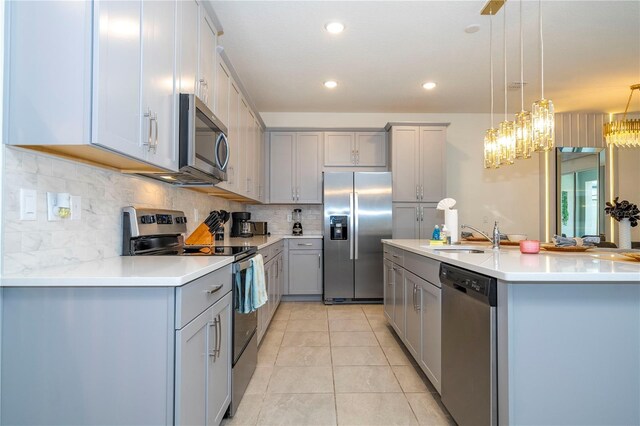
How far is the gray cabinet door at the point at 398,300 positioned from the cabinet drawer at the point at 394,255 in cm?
6

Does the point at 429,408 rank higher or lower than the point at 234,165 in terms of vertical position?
lower

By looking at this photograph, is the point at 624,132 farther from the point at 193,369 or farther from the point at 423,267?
the point at 193,369

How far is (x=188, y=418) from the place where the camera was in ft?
4.11

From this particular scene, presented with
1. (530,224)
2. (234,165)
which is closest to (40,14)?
(234,165)

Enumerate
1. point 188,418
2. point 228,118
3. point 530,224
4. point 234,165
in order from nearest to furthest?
1. point 188,418
2. point 228,118
3. point 234,165
4. point 530,224

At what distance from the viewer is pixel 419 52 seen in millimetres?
3113

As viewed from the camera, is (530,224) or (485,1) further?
(530,224)

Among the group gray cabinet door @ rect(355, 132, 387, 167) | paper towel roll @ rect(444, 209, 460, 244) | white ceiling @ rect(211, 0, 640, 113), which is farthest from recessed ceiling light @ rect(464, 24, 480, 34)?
gray cabinet door @ rect(355, 132, 387, 167)

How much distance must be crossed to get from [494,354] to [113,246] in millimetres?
1903

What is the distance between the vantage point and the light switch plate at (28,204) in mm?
1266

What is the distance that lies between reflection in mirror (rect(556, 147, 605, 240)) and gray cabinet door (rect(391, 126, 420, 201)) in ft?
7.27

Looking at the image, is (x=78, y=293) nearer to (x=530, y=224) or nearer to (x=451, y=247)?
(x=451, y=247)

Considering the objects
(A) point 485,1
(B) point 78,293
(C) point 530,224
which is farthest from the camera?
(C) point 530,224

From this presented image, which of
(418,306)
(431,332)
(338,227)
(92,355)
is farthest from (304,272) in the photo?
(92,355)
